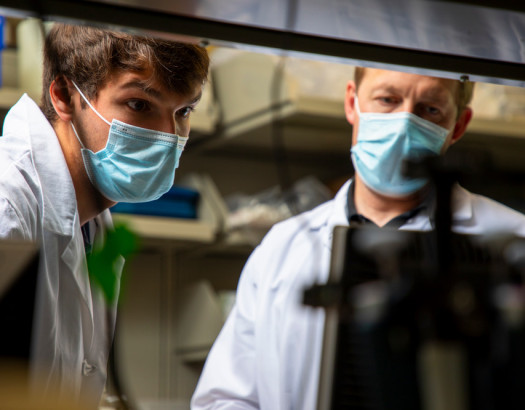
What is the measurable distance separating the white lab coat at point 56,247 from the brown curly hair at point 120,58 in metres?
0.12

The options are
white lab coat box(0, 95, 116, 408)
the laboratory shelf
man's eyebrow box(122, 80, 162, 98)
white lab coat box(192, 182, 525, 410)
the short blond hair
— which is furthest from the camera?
the laboratory shelf

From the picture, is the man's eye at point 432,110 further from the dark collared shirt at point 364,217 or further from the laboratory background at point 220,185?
the laboratory background at point 220,185

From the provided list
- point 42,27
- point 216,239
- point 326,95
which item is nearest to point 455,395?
point 42,27

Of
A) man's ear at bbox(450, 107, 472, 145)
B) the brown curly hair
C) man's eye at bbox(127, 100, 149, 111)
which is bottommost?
man's ear at bbox(450, 107, 472, 145)

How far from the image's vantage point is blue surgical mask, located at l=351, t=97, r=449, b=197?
1507 mm

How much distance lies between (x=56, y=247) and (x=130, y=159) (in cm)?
22

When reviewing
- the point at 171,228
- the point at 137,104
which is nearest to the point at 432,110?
the point at 137,104

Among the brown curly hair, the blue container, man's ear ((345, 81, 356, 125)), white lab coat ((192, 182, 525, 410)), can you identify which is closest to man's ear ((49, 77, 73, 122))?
the brown curly hair

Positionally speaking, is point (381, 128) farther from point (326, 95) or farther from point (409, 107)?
point (326, 95)

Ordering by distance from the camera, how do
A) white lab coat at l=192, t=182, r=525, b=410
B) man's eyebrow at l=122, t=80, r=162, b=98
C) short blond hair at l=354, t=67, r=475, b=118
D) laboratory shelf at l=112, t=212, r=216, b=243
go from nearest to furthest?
man's eyebrow at l=122, t=80, r=162, b=98 → white lab coat at l=192, t=182, r=525, b=410 → short blond hair at l=354, t=67, r=475, b=118 → laboratory shelf at l=112, t=212, r=216, b=243

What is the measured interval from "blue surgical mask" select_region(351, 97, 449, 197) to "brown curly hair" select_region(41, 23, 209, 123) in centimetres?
44

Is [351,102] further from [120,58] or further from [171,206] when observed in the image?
[171,206]

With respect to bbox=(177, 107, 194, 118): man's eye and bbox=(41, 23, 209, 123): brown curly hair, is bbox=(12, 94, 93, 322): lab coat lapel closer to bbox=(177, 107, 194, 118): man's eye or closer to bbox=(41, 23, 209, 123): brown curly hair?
bbox=(41, 23, 209, 123): brown curly hair

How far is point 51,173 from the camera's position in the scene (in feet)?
4.14
